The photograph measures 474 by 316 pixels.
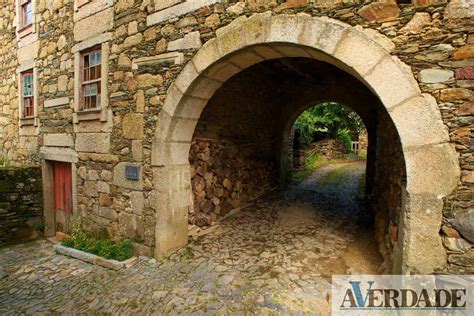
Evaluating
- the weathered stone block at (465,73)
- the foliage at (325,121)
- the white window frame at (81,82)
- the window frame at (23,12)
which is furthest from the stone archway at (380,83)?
the foliage at (325,121)

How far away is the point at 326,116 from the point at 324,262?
1103 centimetres

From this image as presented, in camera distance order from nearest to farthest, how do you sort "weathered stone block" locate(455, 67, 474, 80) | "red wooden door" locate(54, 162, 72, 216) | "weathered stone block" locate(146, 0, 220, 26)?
"weathered stone block" locate(455, 67, 474, 80) → "weathered stone block" locate(146, 0, 220, 26) → "red wooden door" locate(54, 162, 72, 216)

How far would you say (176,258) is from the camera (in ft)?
11.9

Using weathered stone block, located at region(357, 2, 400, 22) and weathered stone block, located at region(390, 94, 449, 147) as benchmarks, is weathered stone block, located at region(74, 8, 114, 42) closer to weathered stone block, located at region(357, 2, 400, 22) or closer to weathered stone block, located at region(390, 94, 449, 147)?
weathered stone block, located at region(357, 2, 400, 22)

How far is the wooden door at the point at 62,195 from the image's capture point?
5279 millimetres

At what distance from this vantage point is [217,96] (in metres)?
4.84

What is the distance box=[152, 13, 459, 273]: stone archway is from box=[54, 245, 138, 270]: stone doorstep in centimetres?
199

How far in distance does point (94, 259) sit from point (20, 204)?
2880mm

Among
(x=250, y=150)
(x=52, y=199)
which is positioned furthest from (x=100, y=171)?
(x=250, y=150)

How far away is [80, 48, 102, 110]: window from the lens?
4.43m

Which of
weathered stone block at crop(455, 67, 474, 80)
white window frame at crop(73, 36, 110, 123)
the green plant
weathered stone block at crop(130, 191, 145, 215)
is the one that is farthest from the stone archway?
the green plant

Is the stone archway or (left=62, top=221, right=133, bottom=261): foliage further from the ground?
the stone archway

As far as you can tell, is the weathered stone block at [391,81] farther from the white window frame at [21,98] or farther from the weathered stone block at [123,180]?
the white window frame at [21,98]

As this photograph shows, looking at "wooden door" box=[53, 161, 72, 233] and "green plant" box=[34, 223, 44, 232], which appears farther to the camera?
"green plant" box=[34, 223, 44, 232]
